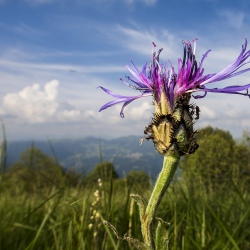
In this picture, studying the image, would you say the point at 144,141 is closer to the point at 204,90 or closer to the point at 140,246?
the point at 204,90

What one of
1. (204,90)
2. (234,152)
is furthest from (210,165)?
A: (204,90)

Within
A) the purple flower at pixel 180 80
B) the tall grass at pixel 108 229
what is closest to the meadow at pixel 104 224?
the tall grass at pixel 108 229

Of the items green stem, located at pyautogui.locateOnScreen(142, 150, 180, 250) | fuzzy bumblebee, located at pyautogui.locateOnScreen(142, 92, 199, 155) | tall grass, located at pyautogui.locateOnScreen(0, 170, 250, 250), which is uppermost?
fuzzy bumblebee, located at pyautogui.locateOnScreen(142, 92, 199, 155)

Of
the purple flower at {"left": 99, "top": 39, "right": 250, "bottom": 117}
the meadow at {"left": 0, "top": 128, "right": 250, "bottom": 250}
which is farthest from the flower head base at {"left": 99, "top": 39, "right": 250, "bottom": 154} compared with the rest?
the meadow at {"left": 0, "top": 128, "right": 250, "bottom": 250}

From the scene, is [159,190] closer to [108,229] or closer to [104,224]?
[104,224]

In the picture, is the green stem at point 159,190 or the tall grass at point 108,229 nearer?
the green stem at point 159,190

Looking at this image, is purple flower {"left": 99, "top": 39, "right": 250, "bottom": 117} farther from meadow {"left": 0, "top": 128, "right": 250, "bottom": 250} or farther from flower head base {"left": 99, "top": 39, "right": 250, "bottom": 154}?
meadow {"left": 0, "top": 128, "right": 250, "bottom": 250}

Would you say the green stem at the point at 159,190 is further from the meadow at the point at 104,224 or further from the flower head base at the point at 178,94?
the meadow at the point at 104,224
